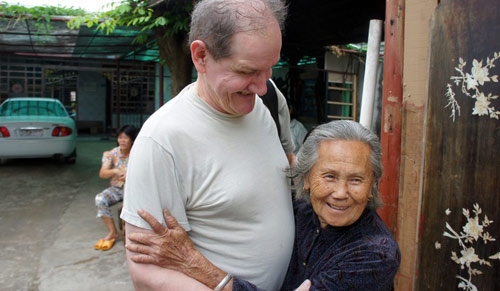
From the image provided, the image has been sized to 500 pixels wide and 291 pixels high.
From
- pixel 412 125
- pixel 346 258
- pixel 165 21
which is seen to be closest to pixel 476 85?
pixel 412 125

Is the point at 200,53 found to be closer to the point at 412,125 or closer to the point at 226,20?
the point at 226,20

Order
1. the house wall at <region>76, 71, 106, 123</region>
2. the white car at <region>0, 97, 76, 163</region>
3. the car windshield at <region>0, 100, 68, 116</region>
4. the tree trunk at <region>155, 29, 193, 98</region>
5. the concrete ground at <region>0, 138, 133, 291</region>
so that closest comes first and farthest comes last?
1. the concrete ground at <region>0, 138, 133, 291</region>
2. the tree trunk at <region>155, 29, 193, 98</region>
3. the white car at <region>0, 97, 76, 163</region>
4. the car windshield at <region>0, 100, 68, 116</region>
5. the house wall at <region>76, 71, 106, 123</region>

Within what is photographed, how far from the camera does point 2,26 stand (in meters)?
Result: 7.01

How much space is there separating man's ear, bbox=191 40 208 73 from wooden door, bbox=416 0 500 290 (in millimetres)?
Answer: 1165

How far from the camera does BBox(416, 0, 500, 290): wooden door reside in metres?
1.62

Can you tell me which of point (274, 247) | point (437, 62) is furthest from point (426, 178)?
point (274, 247)

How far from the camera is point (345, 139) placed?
1.37 meters

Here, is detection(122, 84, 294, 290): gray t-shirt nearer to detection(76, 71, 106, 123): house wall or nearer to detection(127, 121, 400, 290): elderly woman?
detection(127, 121, 400, 290): elderly woman

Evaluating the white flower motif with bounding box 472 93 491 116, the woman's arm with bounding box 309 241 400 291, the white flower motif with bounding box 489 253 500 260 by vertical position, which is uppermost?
the white flower motif with bounding box 472 93 491 116

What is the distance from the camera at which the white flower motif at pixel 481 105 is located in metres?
1.64

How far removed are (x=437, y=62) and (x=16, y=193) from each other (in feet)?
23.4

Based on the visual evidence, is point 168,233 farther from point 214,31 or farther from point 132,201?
point 214,31

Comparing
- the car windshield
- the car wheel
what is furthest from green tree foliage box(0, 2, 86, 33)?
the car wheel

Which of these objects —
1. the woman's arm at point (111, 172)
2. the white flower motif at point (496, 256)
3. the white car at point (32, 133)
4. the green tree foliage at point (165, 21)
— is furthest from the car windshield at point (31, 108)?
the white flower motif at point (496, 256)
